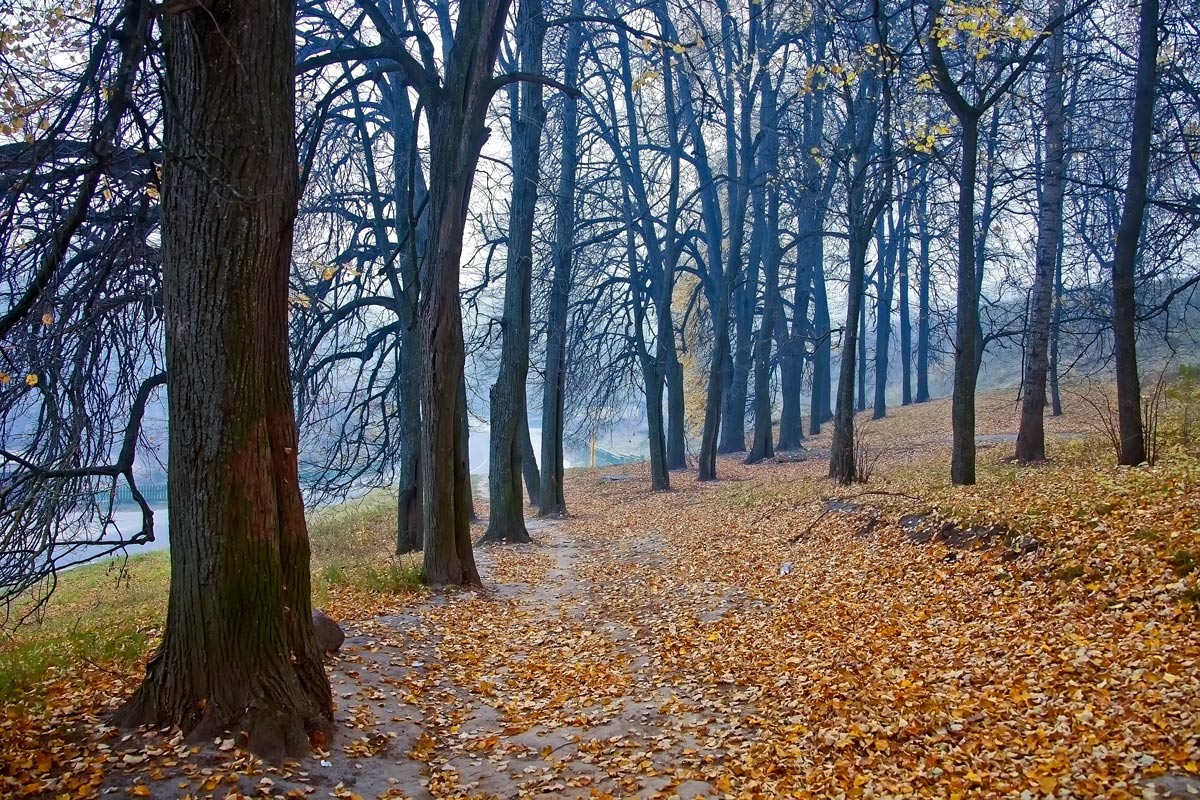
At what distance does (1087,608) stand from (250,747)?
5.53 meters

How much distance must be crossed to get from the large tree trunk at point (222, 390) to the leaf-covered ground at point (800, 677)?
1.00ft

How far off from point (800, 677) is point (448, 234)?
5.98 metres

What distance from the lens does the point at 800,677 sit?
5.96m

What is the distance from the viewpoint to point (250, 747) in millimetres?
4566

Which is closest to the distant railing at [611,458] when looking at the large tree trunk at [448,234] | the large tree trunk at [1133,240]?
the large tree trunk at [448,234]

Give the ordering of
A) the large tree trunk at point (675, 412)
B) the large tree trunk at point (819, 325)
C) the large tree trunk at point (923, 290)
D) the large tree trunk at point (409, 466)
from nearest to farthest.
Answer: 1. the large tree trunk at point (409, 466)
2. the large tree trunk at point (923, 290)
3. the large tree trunk at point (675, 412)
4. the large tree trunk at point (819, 325)

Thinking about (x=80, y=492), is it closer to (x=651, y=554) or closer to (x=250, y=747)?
(x=250, y=747)

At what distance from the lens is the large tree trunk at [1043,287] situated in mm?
12211

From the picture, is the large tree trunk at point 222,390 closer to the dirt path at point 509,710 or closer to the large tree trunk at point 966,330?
the dirt path at point 509,710

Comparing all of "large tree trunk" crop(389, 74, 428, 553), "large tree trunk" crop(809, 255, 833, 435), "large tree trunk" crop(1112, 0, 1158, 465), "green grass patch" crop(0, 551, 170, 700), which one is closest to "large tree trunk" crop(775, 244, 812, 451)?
"large tree trunk" crop(809, 255, 833, 435)

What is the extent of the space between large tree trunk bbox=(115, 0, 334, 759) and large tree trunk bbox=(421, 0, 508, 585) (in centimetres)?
436

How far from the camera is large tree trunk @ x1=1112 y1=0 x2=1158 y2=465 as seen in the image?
927 centimetres

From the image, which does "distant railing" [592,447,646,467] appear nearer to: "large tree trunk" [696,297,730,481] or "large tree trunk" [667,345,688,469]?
"large tree trunk" [667,345,688,469]

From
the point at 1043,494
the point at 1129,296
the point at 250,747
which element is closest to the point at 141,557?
the point at 250,747
